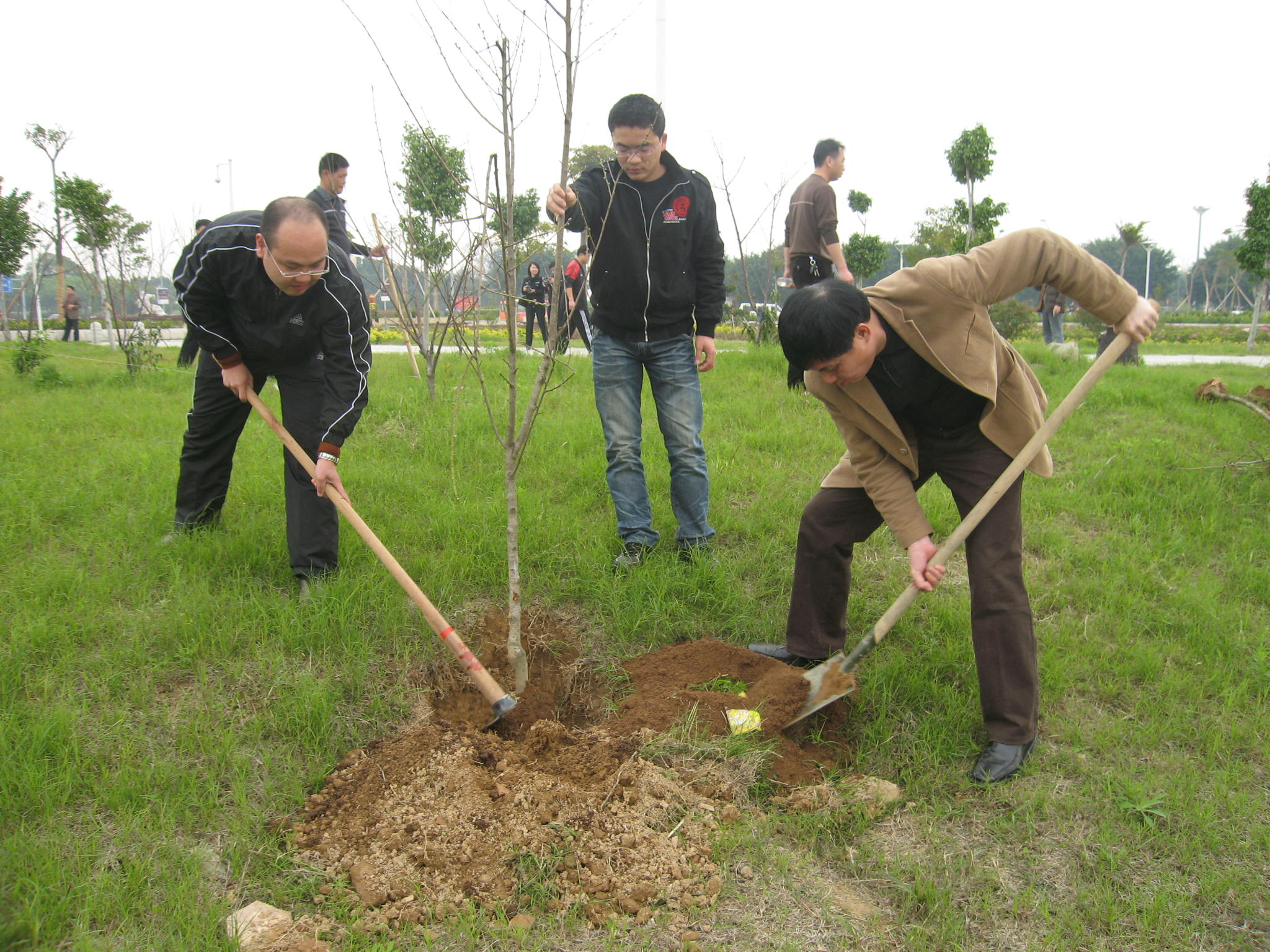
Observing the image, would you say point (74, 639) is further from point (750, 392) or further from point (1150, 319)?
point (750, 392)

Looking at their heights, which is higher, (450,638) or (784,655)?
(450,638)

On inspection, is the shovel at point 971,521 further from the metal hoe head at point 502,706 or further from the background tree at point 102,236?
the background tree at point 102,236

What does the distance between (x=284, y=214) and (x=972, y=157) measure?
8.90 m

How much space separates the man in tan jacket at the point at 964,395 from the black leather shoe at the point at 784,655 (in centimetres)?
70

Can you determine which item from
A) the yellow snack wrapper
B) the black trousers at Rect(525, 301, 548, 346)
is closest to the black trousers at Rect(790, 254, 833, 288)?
the yellow snack wrapper

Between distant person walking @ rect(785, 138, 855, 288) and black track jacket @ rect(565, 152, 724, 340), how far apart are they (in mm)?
2859

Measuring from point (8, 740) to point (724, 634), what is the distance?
262 centimetres

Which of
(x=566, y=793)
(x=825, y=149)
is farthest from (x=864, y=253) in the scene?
(x=566, y=793)

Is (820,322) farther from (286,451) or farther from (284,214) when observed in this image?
(286,451)

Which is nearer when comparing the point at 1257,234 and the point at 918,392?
the point at 918,392

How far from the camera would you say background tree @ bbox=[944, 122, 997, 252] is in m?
9.49

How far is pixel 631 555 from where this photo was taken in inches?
154

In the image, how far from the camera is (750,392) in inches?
277

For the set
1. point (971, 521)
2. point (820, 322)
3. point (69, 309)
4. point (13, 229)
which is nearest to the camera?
point (820, 322)
